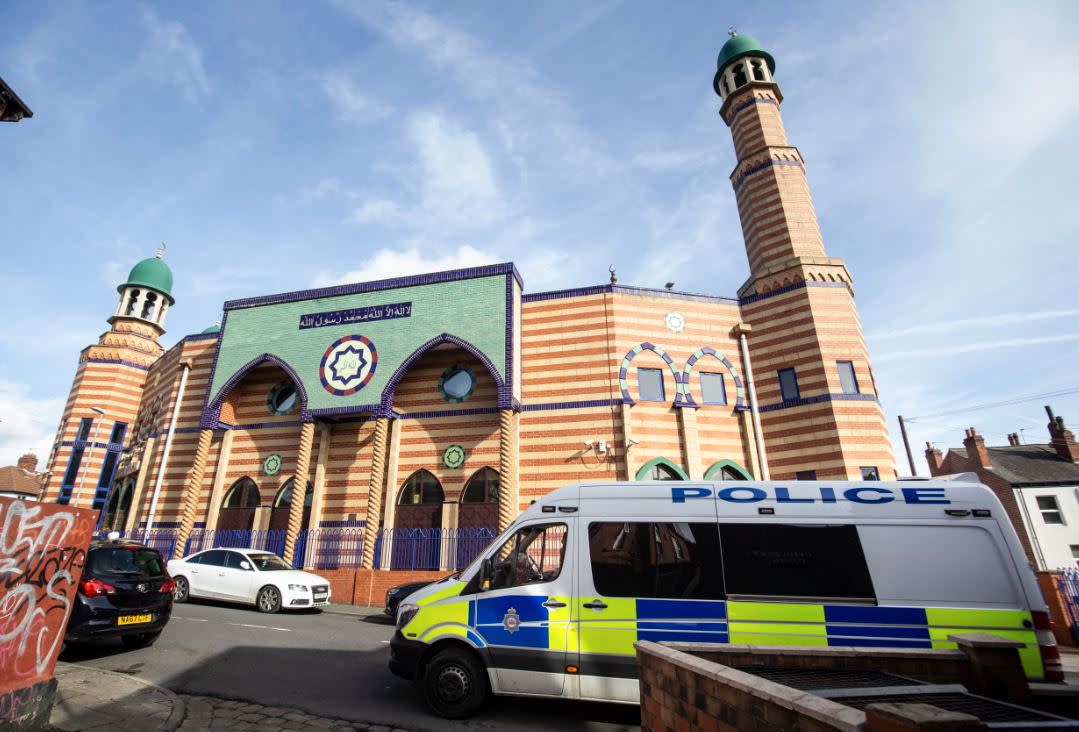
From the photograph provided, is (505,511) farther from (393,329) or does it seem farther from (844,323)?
(844,323)

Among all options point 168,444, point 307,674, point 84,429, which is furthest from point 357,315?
point 84,429

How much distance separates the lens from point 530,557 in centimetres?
553

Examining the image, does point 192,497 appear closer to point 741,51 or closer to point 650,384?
point 650,384

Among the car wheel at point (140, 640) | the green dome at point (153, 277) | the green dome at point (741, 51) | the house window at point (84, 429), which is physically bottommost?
the car wheel at point (140, 640)

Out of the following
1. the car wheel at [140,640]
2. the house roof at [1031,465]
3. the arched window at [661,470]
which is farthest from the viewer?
the house roof at [1031,465]

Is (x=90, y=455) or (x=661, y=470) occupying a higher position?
(x=90, y=455)

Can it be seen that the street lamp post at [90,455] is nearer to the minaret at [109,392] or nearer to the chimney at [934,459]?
the minaret at [109,392]

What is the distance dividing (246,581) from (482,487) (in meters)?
7.03

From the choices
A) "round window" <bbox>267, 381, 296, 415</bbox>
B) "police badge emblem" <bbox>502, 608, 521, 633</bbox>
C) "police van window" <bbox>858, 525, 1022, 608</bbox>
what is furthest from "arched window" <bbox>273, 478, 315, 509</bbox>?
"police van window" <bbox>858, 525, 1022, 608</bbox>

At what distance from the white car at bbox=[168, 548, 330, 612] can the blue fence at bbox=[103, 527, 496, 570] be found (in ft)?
9.62

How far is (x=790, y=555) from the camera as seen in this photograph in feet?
16.9

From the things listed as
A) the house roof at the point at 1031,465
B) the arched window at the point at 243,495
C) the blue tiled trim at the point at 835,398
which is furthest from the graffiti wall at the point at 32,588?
the house roof at the point at 1031,465

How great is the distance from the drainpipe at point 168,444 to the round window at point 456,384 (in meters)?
11.4

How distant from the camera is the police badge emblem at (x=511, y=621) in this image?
5172 millimetres
